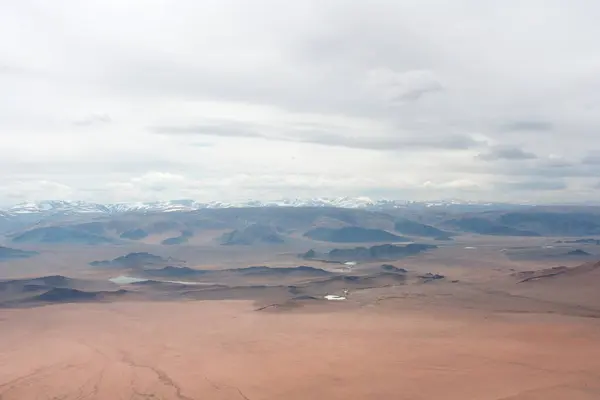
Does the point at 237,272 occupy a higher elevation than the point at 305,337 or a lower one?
lower

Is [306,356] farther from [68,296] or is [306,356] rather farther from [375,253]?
[375,253]

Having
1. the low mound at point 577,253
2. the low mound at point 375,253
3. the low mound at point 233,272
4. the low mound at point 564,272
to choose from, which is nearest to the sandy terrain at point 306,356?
the low mound at point 564,272

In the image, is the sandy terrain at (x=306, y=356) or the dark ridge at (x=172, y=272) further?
the dark ridge at (x=172, y=272)

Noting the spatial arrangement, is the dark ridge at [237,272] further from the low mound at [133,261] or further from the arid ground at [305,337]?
the low mound at [133,261]

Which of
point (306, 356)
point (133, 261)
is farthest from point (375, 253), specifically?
point (306, 356)

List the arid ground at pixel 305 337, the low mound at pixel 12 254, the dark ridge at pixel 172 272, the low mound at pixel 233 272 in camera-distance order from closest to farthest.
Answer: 1. the arid ground at pixel 305 337
2. the low mound at pixel 233 272
3. the dark ridge at pixel 172 272
4. the low mound at pixel 12 254

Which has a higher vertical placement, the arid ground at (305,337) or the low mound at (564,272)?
the low mound at (564,272)

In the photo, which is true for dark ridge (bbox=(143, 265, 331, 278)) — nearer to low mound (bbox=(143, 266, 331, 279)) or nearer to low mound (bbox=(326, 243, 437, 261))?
low mound (bbox=(143, 266, 331, 279))

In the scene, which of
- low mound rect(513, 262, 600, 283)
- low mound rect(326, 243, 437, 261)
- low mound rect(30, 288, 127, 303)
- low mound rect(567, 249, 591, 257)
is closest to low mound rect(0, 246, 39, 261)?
low mound rect(30, 288, 127, 303)

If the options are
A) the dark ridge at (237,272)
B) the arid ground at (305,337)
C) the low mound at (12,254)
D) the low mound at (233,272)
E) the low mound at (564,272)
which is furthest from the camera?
the low mound at (12,254)
